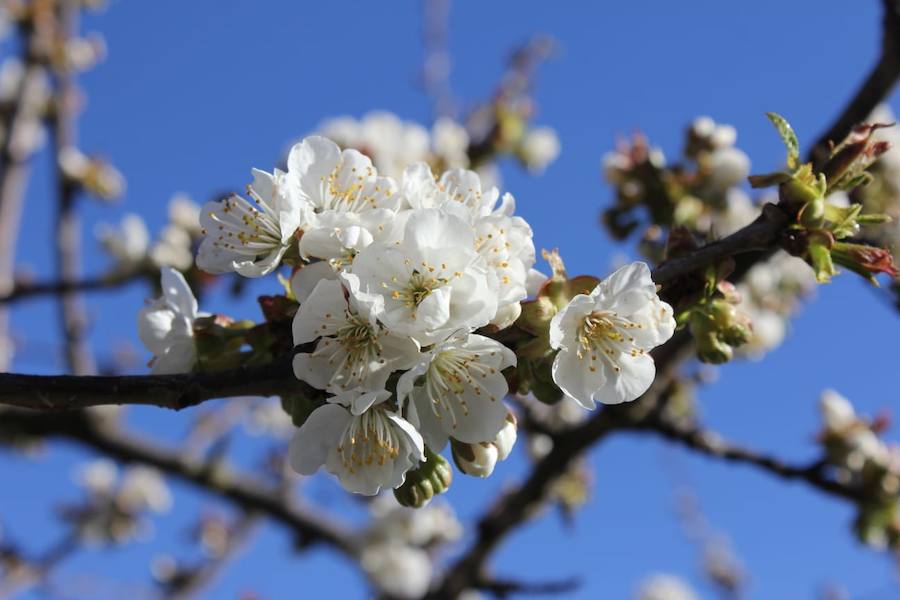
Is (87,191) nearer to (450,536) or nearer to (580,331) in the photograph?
(450,536)

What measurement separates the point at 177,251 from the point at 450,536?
240 cm

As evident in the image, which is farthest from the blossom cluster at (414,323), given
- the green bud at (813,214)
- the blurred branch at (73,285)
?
the blurred branch at (73,285)

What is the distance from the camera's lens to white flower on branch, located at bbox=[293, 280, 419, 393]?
1.17 meters

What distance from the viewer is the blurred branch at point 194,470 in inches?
149

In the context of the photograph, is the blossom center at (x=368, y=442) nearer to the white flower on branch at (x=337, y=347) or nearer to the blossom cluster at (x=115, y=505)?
the white flower on branch at (x=337, y=347)

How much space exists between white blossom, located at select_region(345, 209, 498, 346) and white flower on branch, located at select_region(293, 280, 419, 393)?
44 mm

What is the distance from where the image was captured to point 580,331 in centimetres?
125

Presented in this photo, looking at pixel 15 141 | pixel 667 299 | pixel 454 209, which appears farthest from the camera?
pixel 15 141

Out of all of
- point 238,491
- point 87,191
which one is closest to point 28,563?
point 238,491

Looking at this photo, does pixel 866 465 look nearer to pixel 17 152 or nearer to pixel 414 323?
pixel 414 323

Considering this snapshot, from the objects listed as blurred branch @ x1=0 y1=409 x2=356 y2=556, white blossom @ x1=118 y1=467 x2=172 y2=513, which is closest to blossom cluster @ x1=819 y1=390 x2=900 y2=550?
blurred branch @ x1=0 y1=409 x2=356 y2=556

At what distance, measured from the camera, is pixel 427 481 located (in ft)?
4.32

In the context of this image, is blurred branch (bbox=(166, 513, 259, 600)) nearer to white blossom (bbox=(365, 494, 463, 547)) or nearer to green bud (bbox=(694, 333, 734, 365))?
white blossom (bbox=(365, 494, 463, 547))

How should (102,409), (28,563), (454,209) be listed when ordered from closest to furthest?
1. (454,209)
2. (102,409)
3. (28,563)
